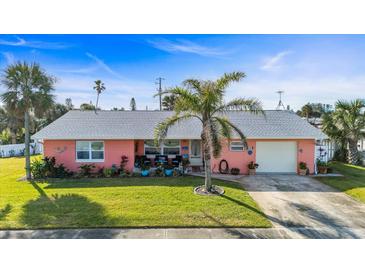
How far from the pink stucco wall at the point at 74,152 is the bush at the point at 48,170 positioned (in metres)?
0.54

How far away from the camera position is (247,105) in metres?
9.38

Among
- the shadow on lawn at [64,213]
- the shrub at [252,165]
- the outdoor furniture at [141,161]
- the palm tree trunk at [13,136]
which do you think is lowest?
the shadow on lawn at [64,213]

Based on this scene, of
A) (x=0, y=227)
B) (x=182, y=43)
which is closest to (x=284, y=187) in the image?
(x=182, y=43)

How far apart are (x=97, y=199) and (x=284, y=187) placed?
9.17 meters

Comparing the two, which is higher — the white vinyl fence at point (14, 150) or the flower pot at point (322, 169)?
the white vinyl fence at point (14, 150)

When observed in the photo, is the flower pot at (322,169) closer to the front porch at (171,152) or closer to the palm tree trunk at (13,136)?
the front porch at (171,152)

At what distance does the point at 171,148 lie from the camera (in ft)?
51.2

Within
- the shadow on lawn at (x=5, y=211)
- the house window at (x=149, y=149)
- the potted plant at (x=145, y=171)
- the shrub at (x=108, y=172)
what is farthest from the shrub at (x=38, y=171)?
the house window at (x=149, y=149)

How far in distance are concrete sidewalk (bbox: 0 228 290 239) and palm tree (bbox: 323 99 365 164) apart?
52.6 feet

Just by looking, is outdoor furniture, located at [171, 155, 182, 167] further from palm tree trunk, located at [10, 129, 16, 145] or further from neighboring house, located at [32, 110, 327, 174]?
palm tree trunk, located at [10, 129, 16, 145]

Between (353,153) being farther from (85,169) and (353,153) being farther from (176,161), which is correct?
(85,169)

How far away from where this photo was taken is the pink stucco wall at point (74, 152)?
45.3ft

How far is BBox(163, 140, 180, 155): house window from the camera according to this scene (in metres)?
15.6
